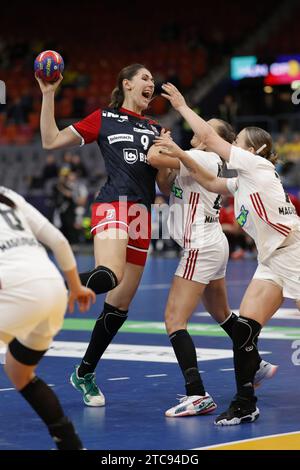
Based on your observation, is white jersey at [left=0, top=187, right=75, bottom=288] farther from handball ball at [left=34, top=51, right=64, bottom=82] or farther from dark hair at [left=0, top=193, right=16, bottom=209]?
handball ball at [left=34, top=51, right=64, bottom=82]

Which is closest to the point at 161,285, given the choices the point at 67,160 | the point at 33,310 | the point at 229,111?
the point at 229,111

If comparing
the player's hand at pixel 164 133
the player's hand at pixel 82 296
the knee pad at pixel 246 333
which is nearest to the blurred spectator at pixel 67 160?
the player's hand at pixel 164 133

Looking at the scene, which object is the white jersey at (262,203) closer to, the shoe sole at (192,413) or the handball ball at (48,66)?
the shoe sole at (192,413)

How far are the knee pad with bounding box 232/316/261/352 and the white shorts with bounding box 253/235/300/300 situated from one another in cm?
29

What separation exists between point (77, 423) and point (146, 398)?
95 cm

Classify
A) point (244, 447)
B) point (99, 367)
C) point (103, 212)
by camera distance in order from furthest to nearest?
point (99, 367)
point (103, 212)
point (244, 447)

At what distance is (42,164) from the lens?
2711 centimetres

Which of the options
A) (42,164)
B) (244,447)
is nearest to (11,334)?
(244,447)

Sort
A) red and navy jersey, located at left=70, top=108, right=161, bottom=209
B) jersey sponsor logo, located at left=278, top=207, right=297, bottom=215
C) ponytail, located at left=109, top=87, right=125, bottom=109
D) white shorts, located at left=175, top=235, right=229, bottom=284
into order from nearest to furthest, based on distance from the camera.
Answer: jersey sponsor logo, located at left=278, top=207, right=297, bottom=215 → white shorts, located at left=175, top=235, right=229, bottom=284 → red and navy jersey, located at left=70, top=108, right=161, bottom=209 → ponytail, located at left=109, top=87, right=125, bottom=109

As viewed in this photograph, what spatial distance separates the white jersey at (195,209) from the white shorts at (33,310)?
7.33 ft

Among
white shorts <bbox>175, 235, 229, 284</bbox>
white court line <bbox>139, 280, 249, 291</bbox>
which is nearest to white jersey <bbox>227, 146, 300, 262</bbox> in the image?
white shorts <bbox>175, 235, 229, 284</bbox>

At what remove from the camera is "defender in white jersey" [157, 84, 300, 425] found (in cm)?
636

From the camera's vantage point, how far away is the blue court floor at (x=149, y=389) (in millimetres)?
5863

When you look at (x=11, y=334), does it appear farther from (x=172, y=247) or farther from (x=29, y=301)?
(x=172, y=247)
